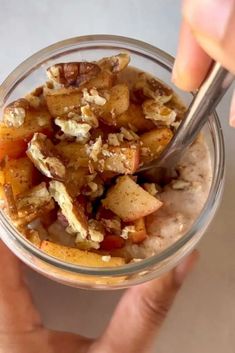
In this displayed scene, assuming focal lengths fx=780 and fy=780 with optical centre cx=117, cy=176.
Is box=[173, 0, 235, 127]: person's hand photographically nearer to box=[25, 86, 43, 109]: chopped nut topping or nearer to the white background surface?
box=[25, 86, 43, 109]: chopped nut topping

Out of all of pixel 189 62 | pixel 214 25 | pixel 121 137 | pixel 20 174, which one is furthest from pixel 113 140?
pixel 214 25

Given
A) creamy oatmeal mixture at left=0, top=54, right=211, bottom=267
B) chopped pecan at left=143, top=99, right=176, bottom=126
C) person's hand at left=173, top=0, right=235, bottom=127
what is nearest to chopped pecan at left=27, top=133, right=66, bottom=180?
creamy oatmeal mixture at left=0, top=54, right=211, bottom=267

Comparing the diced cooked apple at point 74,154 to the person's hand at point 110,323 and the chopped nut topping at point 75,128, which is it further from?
the person's hand at point 110,323

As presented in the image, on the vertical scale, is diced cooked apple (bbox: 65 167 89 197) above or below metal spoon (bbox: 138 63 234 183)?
below

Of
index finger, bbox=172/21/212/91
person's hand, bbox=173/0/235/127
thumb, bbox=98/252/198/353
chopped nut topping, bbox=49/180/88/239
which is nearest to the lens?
person's hand, bbox=173/0/235/127

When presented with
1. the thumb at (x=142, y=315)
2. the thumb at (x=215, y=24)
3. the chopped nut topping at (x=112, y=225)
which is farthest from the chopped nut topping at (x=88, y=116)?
the thumb at (x=215, y=24)

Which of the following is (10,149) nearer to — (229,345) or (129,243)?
(129,243)

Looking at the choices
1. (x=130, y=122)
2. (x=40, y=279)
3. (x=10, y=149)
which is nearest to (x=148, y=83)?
(x=130, y=122)

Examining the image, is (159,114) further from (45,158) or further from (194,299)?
(194,299)
